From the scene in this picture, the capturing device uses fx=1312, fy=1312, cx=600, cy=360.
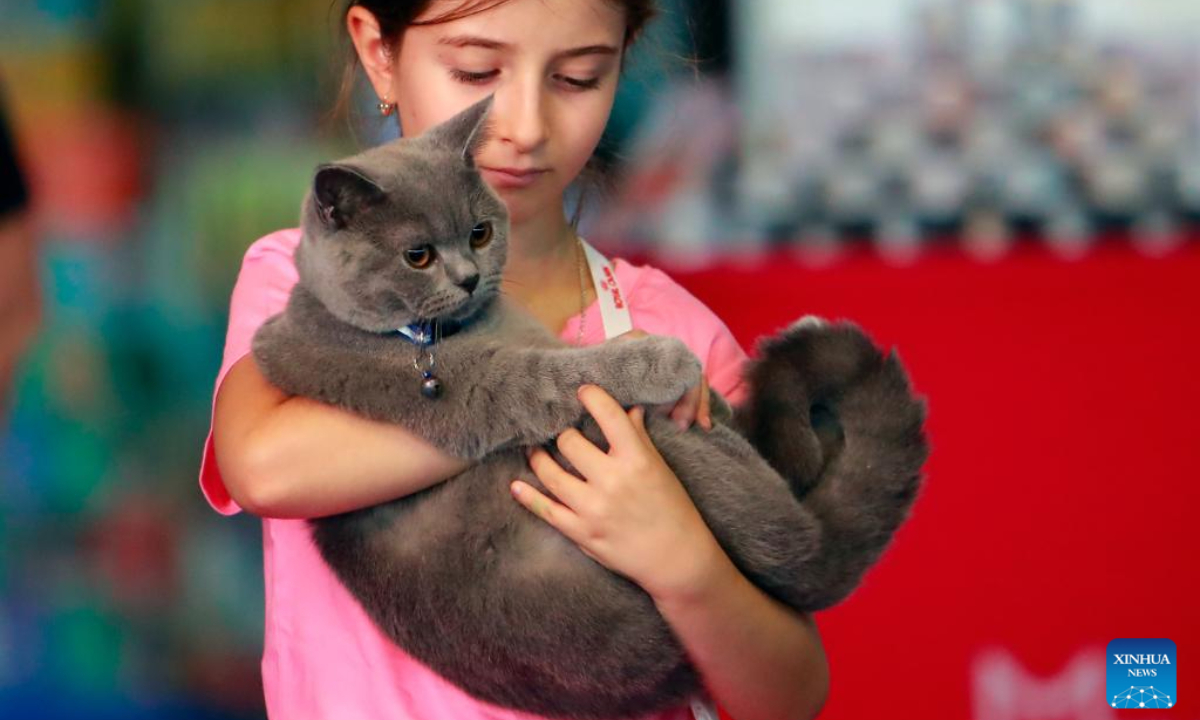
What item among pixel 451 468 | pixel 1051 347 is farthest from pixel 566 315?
pixel 1051 347

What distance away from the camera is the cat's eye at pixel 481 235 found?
3.24 feet

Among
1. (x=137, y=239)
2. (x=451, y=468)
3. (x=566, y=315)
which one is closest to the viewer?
(x=451, y=468)

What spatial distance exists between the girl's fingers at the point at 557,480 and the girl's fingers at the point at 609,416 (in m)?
0.04

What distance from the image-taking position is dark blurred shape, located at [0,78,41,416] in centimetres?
187

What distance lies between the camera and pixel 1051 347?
191 centimetres

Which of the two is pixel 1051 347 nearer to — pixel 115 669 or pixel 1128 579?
pixel 1128 579

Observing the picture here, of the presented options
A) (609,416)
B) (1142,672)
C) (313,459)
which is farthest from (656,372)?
(1142,672)

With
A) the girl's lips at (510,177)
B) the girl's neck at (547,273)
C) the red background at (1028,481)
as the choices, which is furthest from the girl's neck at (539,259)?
the red background at (1028,481)

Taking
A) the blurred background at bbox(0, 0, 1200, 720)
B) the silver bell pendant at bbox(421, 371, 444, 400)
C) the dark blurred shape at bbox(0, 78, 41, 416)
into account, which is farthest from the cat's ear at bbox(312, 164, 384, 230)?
the dark blurred shape at bbox(0, 78, 41, 416)

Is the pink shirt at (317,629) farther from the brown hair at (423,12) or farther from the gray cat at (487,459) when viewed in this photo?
the brown hair at (423,12)

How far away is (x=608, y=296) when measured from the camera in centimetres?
134

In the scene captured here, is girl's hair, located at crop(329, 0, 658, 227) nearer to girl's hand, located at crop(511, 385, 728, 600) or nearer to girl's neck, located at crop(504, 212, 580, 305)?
girl's neck, located at crop(504, 212, 580, 305)

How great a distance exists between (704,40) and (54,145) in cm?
99

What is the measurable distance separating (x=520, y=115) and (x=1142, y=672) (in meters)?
1.30
